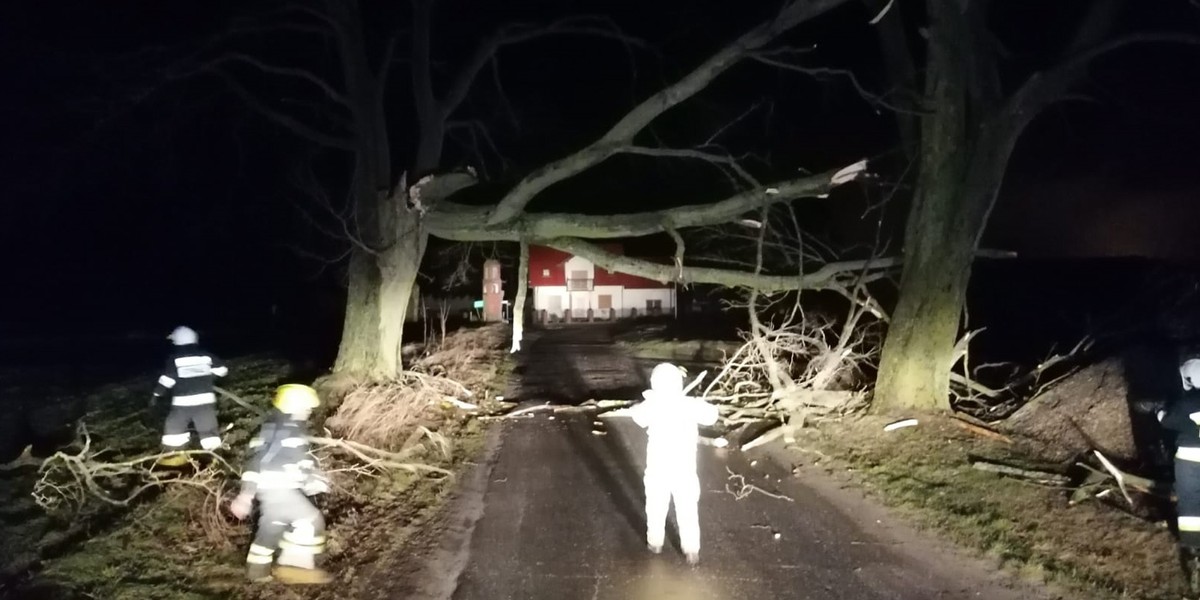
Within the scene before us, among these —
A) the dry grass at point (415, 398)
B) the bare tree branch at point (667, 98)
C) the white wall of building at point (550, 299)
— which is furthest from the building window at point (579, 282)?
the bare tree branch at point (667, 98)

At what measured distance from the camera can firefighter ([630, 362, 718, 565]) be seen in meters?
6.64

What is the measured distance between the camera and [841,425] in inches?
438

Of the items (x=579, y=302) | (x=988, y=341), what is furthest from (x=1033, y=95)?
(x=579, y=302)

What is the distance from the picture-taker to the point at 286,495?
613 cm

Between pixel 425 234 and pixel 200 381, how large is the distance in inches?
192

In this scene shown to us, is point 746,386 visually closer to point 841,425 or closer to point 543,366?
point 841,425

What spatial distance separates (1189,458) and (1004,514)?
1.82m

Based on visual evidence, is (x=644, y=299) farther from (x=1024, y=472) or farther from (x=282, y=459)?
(x=282, y=459)

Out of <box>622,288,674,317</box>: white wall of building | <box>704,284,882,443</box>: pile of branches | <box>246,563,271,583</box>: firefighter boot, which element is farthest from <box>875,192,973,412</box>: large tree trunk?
<box>622,288,674,317</box>: white wall of building

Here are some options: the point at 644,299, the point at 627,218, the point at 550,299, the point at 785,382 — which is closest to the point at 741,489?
the point at 785,382

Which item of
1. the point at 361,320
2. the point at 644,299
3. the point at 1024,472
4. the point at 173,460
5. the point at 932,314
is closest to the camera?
the point at 173,460

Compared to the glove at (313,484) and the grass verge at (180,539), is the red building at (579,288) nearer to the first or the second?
the grass verge at (180,539)

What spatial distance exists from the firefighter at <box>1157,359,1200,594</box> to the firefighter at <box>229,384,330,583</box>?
600 centimetres

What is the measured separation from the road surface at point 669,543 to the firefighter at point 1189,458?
1.12 meters
